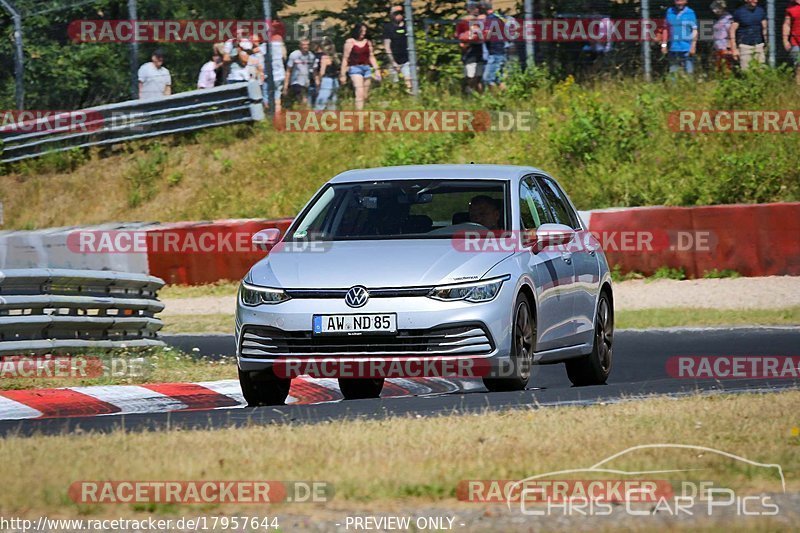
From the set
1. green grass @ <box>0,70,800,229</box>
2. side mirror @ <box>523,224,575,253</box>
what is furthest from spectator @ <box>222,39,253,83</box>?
side mirror @ <box>523,224,575,253</box>

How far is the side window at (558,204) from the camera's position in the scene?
1078 centimetres

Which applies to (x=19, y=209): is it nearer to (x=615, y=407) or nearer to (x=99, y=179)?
(x=99, y=179)

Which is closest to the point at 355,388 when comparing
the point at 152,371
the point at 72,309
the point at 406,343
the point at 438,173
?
the point at 438,173

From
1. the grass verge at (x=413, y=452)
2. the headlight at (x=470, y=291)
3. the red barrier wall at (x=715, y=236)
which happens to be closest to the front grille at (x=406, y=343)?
the headlight at (x=470, y=291)

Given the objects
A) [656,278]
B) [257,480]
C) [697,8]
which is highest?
[697,8]

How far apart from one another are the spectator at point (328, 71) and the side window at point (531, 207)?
1385cm

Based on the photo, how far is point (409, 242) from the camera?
30.3 ft

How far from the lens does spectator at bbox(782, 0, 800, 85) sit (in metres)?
21.5

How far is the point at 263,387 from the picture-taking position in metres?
9.27

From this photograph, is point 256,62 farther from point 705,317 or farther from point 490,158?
point 705,317

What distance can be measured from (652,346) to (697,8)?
9.48 m

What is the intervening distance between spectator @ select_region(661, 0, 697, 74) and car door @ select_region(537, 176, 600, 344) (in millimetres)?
11370

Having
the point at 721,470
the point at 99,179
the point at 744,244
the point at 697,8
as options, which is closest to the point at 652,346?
the point at 744,244

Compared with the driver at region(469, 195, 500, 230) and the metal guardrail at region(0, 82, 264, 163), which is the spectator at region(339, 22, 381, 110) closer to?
the metal guardrail at region(0, 82, 264, 163)
